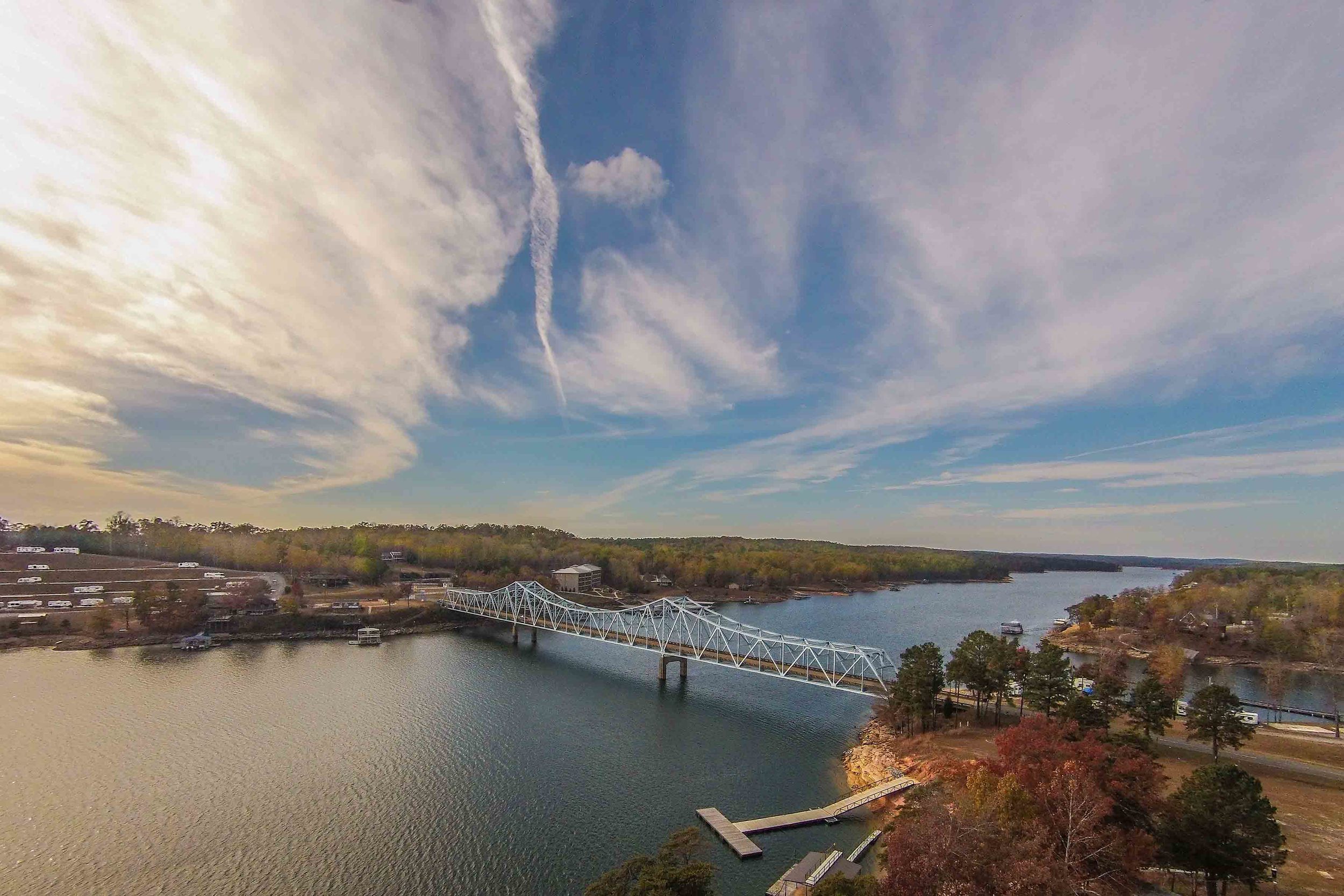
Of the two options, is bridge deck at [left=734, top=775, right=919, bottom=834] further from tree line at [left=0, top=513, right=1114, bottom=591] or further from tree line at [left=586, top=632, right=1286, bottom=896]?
tree line at [left=0, top=513, right=1114, bottom=591]

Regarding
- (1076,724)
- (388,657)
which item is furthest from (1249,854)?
(388,657)

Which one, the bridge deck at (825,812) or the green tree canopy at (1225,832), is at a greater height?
the green tree canopy at (1225,832)

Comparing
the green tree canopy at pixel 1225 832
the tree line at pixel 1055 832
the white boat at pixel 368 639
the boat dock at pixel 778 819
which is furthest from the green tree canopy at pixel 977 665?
the white boat at pixel 368 639

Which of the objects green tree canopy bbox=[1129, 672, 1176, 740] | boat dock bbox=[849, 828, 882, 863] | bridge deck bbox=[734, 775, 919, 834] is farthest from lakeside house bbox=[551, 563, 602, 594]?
green tree canopy bbox=[1129, 672, 1176, 740]

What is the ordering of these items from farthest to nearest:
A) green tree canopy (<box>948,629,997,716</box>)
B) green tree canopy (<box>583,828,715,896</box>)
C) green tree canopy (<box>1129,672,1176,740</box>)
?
green tree canopy (<box>948,629,997,716</box>), green tree canopy (<box>1129,672,1176,740</box>), green tree canopy (<box>583,828,715,896</box>)

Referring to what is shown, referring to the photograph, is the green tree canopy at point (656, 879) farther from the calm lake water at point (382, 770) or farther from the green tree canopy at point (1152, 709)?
the green tree canopy at point (1152, 709)

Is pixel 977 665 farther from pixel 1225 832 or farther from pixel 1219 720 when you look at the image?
pixel 1225 832

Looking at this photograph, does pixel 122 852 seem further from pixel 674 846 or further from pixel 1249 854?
pixel 1249 854
